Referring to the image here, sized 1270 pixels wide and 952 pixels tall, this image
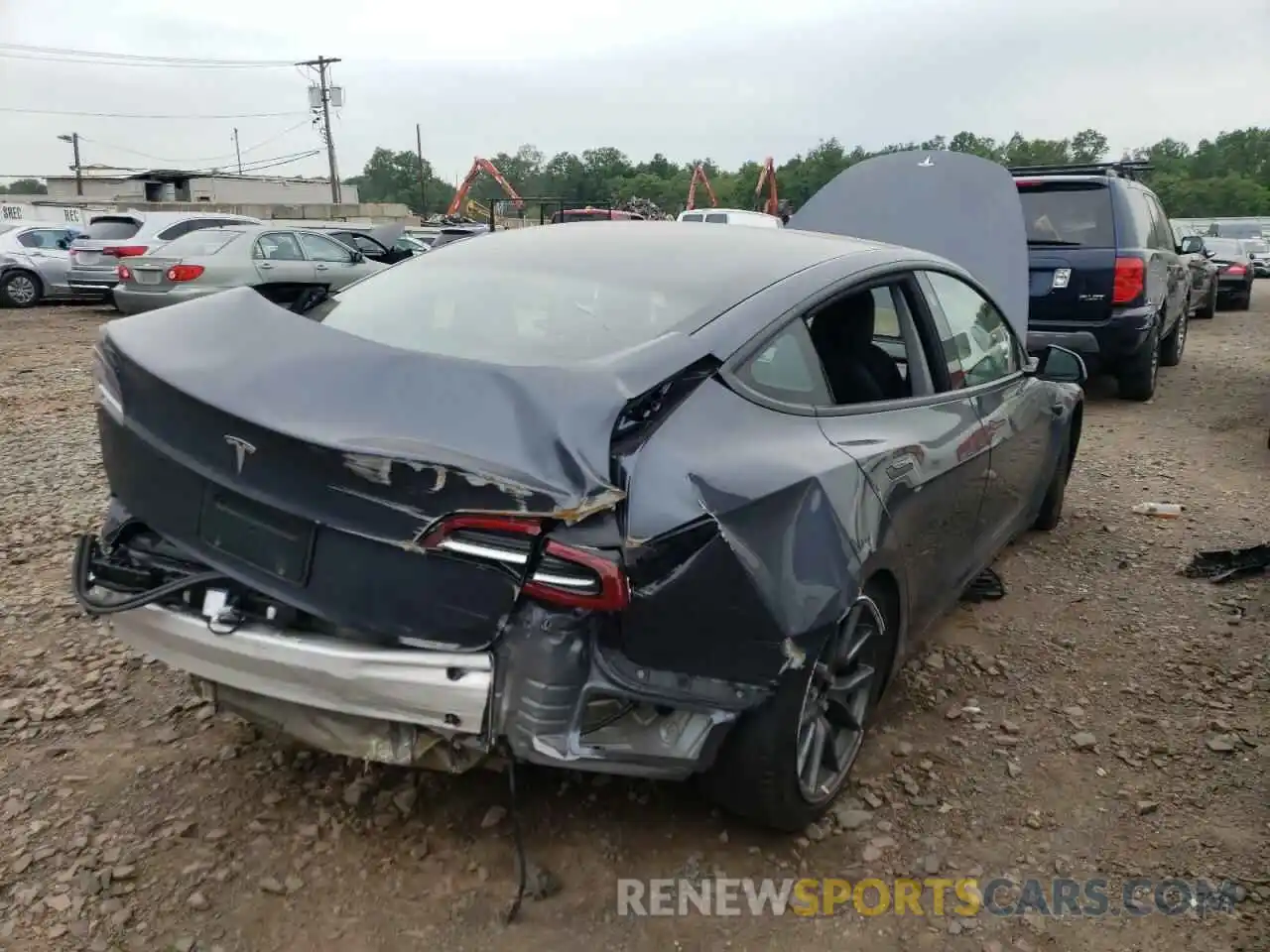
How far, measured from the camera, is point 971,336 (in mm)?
3631

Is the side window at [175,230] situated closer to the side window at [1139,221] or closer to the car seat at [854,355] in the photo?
the side window at [1139,221]

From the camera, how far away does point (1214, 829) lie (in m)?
2.69

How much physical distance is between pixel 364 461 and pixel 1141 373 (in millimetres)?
7817

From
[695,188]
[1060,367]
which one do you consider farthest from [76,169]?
[1060,367]

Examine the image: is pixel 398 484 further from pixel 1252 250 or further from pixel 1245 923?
pixel 1252 250

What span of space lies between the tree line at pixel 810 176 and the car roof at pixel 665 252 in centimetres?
3553

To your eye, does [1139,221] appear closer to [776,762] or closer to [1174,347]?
[1174,347]

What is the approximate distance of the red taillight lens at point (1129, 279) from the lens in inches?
292

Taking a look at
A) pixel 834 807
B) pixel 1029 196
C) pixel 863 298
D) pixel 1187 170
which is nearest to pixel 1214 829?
pixel 834 807

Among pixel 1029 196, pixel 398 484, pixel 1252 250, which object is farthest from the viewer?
pixel 1252 250

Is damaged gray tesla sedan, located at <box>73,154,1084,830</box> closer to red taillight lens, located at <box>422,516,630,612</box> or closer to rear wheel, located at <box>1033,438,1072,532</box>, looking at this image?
red taillight lens, located at <box>422,516,630,612</box>

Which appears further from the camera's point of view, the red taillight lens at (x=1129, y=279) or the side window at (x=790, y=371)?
the red taillight lens at (x=1129, y=279)

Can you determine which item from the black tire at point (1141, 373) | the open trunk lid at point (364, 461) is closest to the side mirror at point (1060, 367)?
the open trunk lid at point (364, 461)

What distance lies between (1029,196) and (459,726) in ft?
23.7
